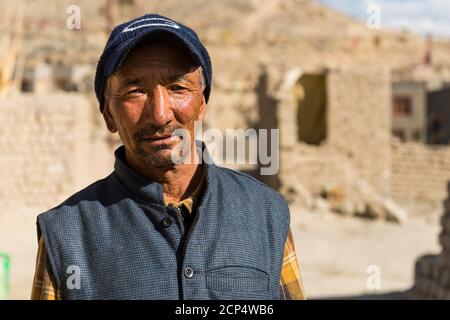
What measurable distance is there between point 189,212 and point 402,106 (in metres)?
23.1

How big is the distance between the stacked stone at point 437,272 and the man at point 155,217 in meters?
5.36

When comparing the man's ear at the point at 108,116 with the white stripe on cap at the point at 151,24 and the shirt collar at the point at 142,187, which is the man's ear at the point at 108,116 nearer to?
the shirt collar at the point at 142,187

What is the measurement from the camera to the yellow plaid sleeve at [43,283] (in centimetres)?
161

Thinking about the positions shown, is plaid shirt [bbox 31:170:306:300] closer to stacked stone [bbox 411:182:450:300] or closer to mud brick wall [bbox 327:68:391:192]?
stacked stone [bbox 411:182:450:300]

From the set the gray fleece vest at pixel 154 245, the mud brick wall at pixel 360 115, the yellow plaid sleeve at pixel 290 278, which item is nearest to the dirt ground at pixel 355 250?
the mud brick wall at pixel 360 115

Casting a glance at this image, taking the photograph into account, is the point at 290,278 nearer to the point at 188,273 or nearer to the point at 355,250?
the point at 188,273

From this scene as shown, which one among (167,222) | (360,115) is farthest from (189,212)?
(360,115)

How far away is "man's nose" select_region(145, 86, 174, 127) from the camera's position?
1.67 m

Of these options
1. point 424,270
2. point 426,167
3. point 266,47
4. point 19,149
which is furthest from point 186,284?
point 266,47

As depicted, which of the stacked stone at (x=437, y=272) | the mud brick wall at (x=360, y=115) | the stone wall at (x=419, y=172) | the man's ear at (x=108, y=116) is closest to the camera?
the man's ear at (x=108, y=116)

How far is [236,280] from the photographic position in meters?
1.66

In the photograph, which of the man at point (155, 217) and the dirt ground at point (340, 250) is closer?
the man at point (155, 217)

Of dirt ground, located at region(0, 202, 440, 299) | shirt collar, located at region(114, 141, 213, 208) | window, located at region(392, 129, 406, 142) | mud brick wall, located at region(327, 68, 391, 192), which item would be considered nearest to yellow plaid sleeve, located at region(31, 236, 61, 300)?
shirt collar, located at region(114, 141, 213, 208)

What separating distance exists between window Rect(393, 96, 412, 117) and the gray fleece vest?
22.8m
